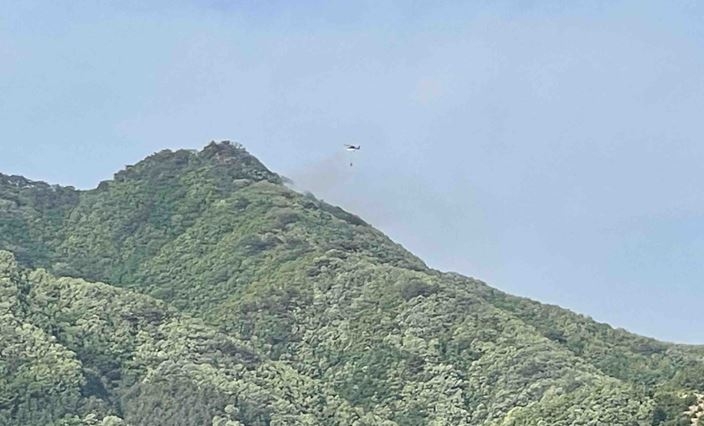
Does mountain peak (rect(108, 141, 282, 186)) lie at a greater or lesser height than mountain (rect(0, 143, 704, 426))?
greater

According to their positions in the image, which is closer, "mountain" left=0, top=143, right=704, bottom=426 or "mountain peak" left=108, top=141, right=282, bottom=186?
"mountain" left=0, top=143, right=704, bottom=426

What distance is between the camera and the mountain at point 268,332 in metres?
114

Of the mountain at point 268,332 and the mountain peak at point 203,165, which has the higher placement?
the mountain peak at point 203,165

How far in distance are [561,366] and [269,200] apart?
45605 mm

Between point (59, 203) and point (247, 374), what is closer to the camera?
point (247, 374)

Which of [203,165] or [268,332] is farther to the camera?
[203,165]

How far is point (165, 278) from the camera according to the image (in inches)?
5974

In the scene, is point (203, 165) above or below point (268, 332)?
above

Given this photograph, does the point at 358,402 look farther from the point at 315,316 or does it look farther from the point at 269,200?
the point at 269,200

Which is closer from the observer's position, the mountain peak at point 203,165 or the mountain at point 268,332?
the mountain at point 268,332

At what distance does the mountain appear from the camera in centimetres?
11425

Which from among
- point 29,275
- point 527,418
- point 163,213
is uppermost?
A: point 163,213

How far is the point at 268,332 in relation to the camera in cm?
13412

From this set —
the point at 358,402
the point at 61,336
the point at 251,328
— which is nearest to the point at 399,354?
the point at 358,402
